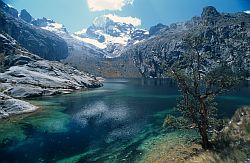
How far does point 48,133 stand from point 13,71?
109m

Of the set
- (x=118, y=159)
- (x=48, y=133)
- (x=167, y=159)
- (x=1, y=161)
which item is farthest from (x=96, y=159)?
(x=48, y=133)

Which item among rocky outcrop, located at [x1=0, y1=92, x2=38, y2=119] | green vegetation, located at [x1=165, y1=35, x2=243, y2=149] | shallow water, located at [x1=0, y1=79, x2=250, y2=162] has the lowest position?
shallow water, located at [x1=0, y1=79, x2=250, y2=162]

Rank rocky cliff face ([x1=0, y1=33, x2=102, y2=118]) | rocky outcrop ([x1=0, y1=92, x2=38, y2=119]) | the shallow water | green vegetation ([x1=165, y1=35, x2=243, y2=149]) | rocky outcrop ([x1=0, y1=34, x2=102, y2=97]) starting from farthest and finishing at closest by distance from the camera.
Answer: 1. rocky outcrop ([x1=0, y1=34, x2=102, y2=97])
2. rocky cliff face ([x1=0, y1=33, x2=102, y2=118])
3. rocky outcrop ([x1=0, y1=92, x2=38, y2=119])
4. the shallow water
5. green vegetation ([x1=165, y1=35, x2=243, y2=149])

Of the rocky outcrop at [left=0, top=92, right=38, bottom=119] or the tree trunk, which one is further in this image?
the rocky outcrop at [left=0, top=92, right=38, bottom=119]

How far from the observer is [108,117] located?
84.8m

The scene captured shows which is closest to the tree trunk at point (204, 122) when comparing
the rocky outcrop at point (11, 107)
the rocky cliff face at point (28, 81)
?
the rocky outcrop at point (11, 107)

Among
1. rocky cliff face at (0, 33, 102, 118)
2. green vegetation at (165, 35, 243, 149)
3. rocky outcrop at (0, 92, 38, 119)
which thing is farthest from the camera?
rocky cliff face at (0, 33, 102, 118)

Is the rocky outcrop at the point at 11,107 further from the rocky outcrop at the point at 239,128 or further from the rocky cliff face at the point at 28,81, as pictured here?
the rocky outcrop at the point at 239,128

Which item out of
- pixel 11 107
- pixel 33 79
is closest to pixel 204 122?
pixel 11 107

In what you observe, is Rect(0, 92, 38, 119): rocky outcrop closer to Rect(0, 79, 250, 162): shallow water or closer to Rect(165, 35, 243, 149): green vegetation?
Rect(0, 79, 250, 162): shallow water

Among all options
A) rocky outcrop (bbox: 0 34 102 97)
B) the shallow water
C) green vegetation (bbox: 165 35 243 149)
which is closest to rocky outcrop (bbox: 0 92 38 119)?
the shallow water

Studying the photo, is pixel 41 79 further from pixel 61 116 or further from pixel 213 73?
pixel 213 73

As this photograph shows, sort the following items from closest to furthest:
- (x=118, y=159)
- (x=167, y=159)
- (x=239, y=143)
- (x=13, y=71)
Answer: (x=239, y=143) < (x=167, y=159) < (x=118, y=159) < (x=13, y=71)

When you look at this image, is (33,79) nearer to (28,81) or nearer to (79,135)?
(28,81)
